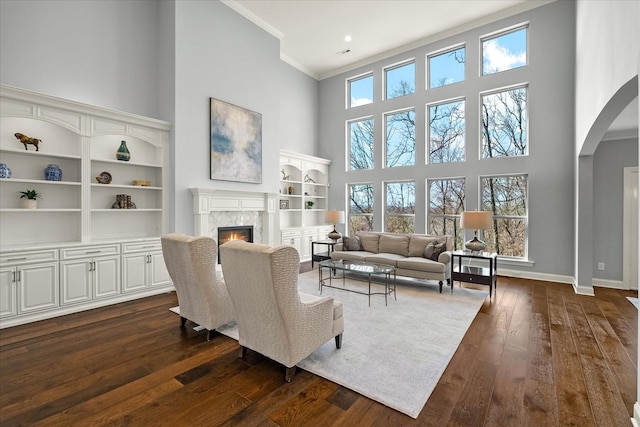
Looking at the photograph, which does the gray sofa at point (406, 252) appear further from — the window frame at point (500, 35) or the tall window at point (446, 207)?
the window frame at point (500, 35)

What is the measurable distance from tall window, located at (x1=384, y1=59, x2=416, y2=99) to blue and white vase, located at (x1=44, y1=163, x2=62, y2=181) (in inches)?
266

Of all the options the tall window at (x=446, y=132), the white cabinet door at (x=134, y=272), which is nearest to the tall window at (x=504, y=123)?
the tall window at (x=446, y=132)

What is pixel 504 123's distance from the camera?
5.92m

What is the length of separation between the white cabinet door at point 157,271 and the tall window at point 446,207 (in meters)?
5.44

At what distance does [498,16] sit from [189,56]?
5971 mm

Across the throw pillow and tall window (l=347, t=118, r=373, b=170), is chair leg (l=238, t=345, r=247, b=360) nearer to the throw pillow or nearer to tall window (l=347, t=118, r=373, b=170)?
the throw pillow

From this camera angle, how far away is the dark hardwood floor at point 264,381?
185cm

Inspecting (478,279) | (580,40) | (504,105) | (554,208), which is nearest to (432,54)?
(504,105)

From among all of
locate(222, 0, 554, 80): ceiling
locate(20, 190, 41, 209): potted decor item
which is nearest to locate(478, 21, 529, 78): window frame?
locate(222, 0, 554, 80): ceiling

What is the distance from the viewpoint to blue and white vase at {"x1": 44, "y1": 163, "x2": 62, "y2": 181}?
12.3ft

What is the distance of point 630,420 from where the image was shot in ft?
5.89

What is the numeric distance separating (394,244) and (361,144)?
11.4ft

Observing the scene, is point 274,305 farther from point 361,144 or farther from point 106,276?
point 361,144

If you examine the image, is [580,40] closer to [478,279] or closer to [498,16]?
[498,16]
